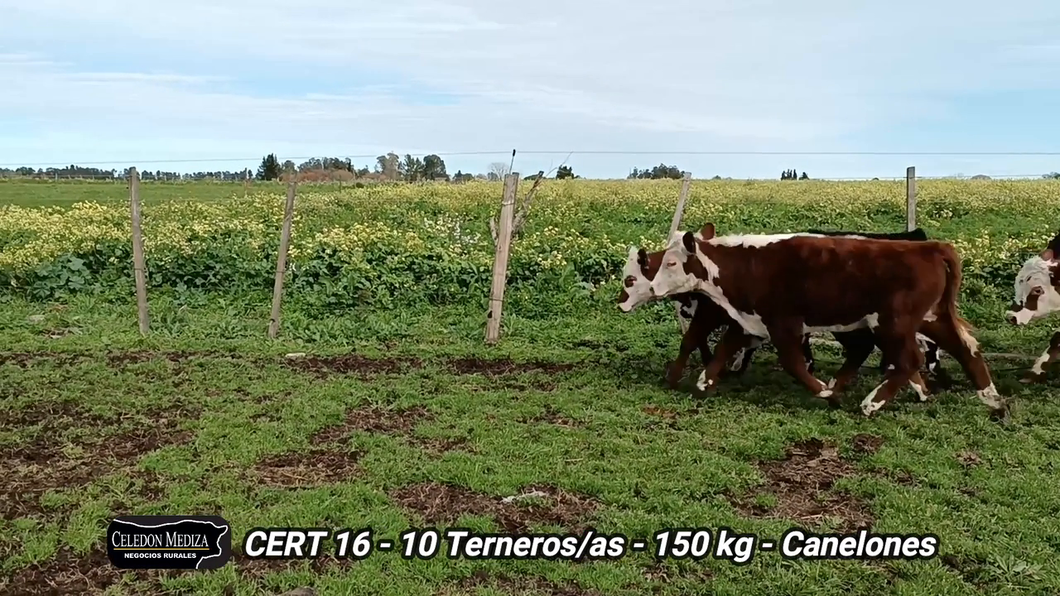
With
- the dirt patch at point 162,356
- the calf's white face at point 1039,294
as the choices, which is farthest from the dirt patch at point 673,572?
the dirt patch at point 162,356

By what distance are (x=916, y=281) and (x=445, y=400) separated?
365 centimetres

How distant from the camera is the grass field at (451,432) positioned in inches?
154

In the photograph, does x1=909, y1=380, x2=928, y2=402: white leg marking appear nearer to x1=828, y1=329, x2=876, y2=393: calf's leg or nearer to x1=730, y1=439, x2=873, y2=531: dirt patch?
x1=828, y1=329, x2=876, y2=393: calf's leg

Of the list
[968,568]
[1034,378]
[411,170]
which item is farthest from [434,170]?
[968,568]

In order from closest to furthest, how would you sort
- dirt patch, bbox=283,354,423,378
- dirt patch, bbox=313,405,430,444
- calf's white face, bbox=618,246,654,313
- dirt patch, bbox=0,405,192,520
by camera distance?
dirt patch, bbox=0,405,192,520, dirt patch, bbox=313,405,430,444, calf's white face, bbox=618,246,654,313, dirt patch, bbox=283,354,423,378

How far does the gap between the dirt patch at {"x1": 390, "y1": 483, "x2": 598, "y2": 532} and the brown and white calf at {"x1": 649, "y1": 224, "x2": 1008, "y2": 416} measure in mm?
2695

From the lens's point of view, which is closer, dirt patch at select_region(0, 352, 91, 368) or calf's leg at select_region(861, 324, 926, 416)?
calf's leg at select_region(861, 324, 926, 416)

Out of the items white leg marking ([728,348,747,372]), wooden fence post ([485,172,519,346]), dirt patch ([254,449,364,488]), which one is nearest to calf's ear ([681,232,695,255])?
white leg marking ([728,348,747,372])

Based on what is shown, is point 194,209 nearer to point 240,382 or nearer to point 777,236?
point 240,382

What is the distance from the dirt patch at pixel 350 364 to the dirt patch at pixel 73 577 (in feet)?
11.8

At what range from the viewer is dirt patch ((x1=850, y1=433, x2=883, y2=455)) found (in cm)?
555

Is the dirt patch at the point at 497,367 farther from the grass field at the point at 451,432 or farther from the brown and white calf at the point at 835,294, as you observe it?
the brown and white calf at the point at 835,294

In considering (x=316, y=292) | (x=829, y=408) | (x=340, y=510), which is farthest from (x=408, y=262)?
(x=340, y=510)

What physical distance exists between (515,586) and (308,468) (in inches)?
76.7
